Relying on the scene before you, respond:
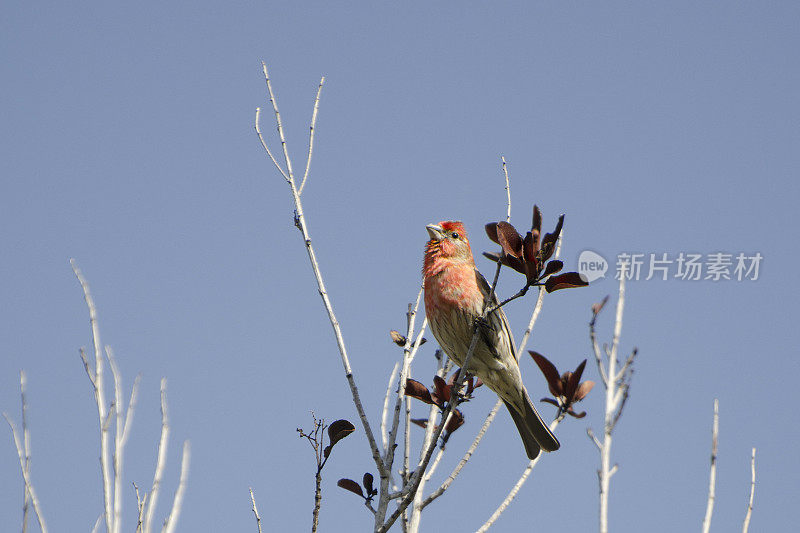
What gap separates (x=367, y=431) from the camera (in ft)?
11.7

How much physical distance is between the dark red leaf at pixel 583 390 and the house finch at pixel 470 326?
906mm

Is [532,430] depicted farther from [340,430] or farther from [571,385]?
[340,430]

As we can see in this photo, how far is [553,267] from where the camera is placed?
11.4 ft

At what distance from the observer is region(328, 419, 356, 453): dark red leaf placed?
364 centimetres

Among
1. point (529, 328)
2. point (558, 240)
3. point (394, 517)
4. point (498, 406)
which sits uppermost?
point (558, 240)

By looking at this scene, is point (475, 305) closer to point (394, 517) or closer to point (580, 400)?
point (580, 400)

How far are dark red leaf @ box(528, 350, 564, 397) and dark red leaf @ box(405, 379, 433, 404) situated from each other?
23.7 inches

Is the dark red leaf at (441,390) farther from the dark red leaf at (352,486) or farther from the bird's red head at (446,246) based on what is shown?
the bird's red head at (446,246)

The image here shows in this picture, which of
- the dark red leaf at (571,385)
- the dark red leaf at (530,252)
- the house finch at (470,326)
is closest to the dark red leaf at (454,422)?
the dark red leaf at (571,385)

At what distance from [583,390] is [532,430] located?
1180 millimetres

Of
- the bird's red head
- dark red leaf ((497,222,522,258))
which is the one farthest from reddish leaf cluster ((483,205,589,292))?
the bird's red head

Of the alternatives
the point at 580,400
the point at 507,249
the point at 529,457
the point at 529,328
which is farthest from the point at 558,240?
the point at 529,457

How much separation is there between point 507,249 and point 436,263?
6.22 ft

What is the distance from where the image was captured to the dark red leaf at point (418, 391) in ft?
13.6
